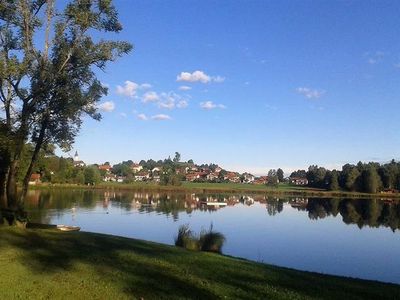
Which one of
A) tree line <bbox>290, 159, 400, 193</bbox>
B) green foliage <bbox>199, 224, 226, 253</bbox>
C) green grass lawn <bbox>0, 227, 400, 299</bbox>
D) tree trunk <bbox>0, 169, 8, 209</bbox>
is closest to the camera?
green grass lawn <bbox>0, 227, 400, 299</bbox>

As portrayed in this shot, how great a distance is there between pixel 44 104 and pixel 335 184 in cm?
12929

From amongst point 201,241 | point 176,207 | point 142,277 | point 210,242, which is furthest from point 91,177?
point 142,277

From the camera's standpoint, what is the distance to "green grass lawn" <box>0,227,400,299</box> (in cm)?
920

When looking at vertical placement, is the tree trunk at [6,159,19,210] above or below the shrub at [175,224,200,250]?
above

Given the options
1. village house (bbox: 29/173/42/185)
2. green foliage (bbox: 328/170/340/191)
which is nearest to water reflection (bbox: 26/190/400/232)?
village house (bbox: 29/173/42/185)

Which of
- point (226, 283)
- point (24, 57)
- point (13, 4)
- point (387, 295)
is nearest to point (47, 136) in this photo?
point (24, 57)

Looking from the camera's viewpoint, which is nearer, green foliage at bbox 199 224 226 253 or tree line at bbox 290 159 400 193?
green foliage at bbox 199 224 226 253

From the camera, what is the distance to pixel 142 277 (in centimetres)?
1034

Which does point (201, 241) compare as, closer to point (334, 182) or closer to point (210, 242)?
point (210, 242)

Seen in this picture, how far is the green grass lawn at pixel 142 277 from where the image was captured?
9.20 meters

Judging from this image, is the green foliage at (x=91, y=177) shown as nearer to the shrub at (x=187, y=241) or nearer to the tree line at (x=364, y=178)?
the tree line at (x=364, y=178)

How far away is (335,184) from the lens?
139 meters

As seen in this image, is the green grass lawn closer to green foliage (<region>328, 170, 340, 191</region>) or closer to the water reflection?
the water reflection

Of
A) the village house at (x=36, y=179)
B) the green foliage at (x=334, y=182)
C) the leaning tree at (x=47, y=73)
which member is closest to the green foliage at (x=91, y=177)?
the village house at (x=36, y=179)
